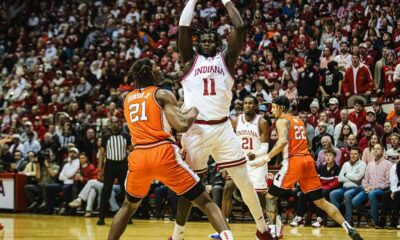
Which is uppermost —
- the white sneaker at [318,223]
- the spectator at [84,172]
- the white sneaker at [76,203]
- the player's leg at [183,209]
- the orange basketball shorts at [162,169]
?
the orange basketball shorts at [162,169]

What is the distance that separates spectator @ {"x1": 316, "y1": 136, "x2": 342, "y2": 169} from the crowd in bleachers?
26 millimetres

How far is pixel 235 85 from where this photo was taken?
1884 cm

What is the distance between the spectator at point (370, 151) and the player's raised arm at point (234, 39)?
23.1 feet

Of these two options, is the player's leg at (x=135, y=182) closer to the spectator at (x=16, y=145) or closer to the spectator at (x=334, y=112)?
the spectator at (x=334, y=112)

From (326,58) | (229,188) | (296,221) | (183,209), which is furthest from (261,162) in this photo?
(326,58)

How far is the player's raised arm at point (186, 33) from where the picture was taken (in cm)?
859

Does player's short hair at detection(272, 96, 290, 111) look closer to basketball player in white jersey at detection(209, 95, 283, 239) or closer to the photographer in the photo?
basketball player in white jersey at detection(209, 95, 283, 239)

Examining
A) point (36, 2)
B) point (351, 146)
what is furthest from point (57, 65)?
point (351, 146)

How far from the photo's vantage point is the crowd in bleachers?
50.2 feet

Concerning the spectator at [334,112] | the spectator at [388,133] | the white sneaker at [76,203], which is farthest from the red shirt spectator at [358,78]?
the white sneaker at [76,203]

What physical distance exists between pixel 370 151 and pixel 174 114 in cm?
847

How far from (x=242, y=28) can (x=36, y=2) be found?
22919mm

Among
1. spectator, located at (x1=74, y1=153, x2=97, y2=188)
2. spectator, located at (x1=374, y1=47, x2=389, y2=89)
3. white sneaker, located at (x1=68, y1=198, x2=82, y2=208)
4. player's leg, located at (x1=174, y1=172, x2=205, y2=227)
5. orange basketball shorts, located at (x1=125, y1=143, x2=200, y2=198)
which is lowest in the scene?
white sneaker, located at (x1=68, y1=198, x2=82, y2=208)

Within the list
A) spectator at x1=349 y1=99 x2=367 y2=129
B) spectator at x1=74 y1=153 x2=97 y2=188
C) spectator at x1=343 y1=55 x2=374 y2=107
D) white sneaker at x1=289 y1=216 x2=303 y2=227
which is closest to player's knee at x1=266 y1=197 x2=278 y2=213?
white sneaker at x1=289 y1=216 x2=303 y2=227
